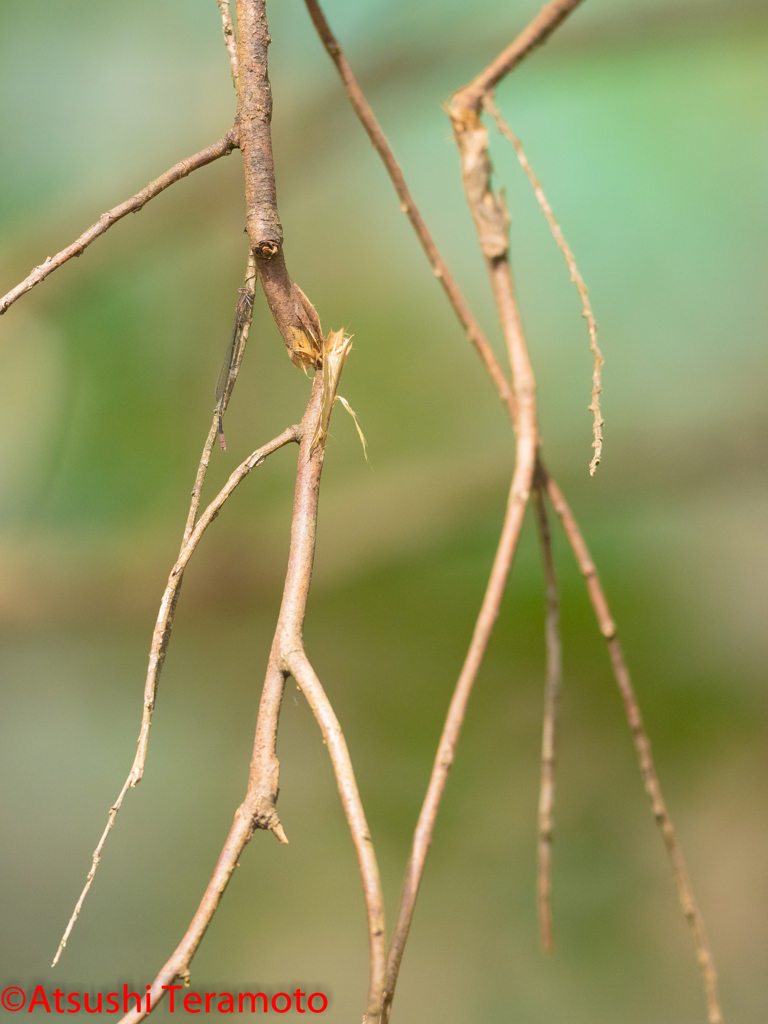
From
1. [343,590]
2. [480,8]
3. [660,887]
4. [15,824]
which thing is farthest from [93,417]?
[660,887]

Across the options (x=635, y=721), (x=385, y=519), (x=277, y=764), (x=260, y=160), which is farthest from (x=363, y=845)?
(x=385, y=519)

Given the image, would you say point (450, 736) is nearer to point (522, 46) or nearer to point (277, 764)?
point (277, 764)

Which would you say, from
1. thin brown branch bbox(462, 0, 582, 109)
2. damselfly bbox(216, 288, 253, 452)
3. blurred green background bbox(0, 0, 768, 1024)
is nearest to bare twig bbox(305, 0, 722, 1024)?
thin brown branch bbox(462, 0, 582, 109)

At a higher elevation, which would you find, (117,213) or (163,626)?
(117,213)

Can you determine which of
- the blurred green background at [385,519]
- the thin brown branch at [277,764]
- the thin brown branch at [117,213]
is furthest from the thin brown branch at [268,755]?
the blurred green background at [385,519]

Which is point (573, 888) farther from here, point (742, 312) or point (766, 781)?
point (742, 312)

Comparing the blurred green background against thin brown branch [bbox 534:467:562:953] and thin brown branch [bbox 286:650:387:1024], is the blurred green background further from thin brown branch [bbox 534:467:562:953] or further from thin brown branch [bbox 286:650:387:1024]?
thin brown branch [bbox 286:650:387:1024]
